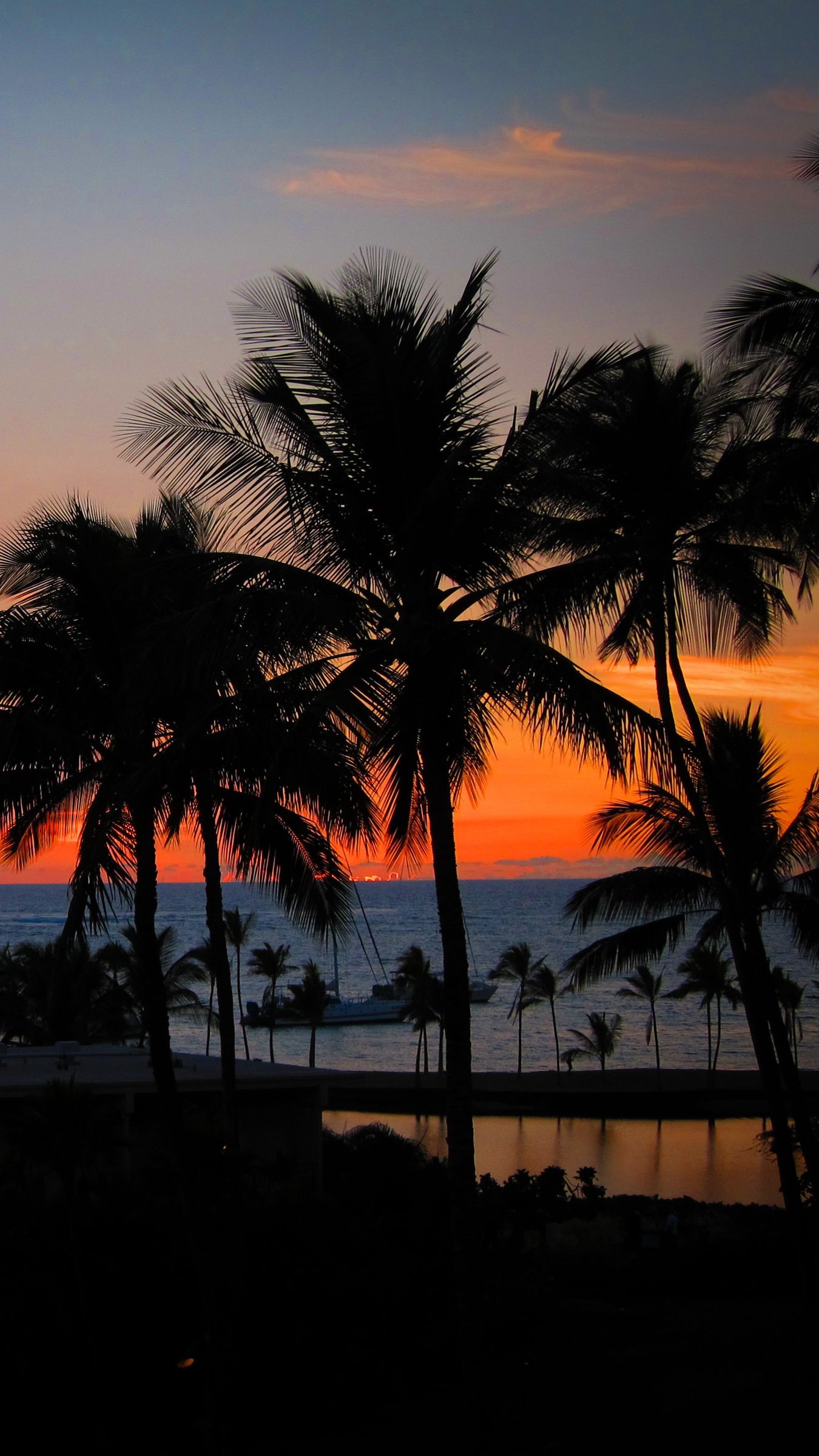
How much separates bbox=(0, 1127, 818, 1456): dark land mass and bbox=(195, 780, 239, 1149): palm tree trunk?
732 mm

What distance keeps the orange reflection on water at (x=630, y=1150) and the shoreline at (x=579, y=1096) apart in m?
0.63

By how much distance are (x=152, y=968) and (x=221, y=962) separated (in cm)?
431

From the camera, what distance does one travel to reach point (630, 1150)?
44375 mm

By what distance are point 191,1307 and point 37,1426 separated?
7.41 ft

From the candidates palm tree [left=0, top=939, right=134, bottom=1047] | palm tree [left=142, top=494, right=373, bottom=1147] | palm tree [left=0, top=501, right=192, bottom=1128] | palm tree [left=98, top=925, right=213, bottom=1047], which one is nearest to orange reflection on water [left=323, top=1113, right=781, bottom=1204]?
palm tree [left=98, top=925, right=213, bottom=1047]

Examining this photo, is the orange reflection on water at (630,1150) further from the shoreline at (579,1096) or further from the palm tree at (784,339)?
the palm tree at (784,339)

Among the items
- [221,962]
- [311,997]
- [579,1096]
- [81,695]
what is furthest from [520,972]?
[81,695]

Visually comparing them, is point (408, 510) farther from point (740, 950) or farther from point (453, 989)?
point (740, 950)

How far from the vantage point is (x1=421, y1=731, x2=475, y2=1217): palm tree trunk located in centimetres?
913

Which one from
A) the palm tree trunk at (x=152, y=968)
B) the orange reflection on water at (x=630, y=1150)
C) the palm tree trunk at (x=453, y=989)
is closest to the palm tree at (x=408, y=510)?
the palm tree trunk at (x=453, y=989)

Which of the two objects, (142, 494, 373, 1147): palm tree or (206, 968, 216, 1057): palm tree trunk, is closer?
(142, 494, 373, 1147): palm tree

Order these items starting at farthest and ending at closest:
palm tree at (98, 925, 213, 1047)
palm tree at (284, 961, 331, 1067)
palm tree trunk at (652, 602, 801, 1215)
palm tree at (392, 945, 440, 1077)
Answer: palm tree at (284, 961, 331, 1067) < palm tree at (392, 945, 440, 1077) < palm tree at (98, 925, 213, 1047) < palm tree trunk at (652, 602, 801, 1215)

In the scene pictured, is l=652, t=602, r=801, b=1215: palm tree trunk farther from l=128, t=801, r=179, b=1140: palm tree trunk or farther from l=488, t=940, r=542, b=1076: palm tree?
l=488, t=940, r=542, b=1076: palm tree

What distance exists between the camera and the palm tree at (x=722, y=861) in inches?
694
